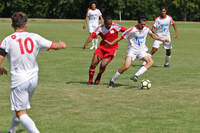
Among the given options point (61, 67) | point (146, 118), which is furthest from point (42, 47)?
point (61, 67)

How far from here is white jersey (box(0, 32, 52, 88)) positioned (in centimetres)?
638

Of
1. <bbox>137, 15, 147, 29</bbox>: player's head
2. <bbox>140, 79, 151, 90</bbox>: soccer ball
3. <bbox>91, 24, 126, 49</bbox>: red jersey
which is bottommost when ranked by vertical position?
<bbox>140, 79, 151, 90</bbox>: soccer ball

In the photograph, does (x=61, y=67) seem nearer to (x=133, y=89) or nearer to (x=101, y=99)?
(x=133, y=89)

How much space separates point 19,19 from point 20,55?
537 mm

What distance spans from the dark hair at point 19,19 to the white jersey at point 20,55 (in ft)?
0.47

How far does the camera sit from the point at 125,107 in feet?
30.9

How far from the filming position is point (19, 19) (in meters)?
6.27

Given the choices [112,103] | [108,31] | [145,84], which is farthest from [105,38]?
[112,103]

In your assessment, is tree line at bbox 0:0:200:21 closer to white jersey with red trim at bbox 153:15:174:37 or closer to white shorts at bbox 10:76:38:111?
white jersey with red trim at bbox 153:15:174:37

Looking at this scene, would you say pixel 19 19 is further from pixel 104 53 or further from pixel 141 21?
pixel 104 53

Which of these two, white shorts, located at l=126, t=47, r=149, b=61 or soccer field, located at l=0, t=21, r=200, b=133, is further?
white shorts, located at l=126, t=47, r=149, b=61

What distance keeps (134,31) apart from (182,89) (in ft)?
7.05

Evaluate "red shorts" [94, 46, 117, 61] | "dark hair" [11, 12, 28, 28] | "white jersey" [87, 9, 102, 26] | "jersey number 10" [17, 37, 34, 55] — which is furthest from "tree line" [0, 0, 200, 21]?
"dark hair" [11, 12, 28, 28]

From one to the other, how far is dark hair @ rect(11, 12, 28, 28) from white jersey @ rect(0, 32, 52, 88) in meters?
0.14
